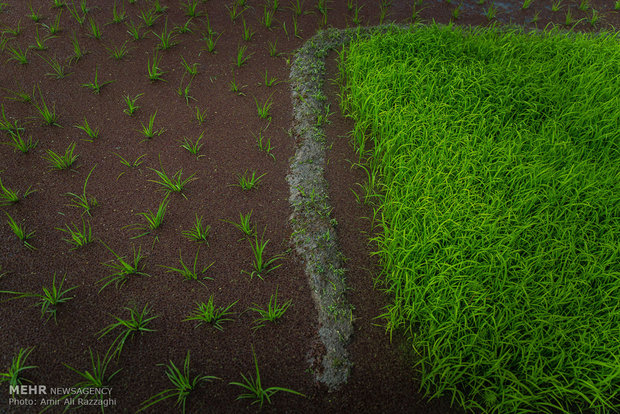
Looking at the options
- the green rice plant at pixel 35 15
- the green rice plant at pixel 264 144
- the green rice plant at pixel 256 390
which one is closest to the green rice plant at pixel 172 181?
the green rice plant at pixel 264 144

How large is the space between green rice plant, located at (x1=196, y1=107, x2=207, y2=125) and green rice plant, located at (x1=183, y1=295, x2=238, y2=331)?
164cm

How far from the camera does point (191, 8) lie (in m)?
4.05

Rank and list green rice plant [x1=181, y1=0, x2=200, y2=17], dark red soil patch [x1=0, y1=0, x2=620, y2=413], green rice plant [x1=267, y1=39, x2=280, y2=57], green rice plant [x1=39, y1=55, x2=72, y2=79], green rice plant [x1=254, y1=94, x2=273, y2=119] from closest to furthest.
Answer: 1. dark red soil patch [x1=0, y1=0, x2=620, y2=413]
2. green rice plant [x1=254, y1=94, x2=273, y2=119]
3. green rice plant [x1=39, y1=55, x2=72, y2=79]
4. green rice plant [x1=267, y1=39, x2=280, y2=57]
5. green rice plant [x1=181, y1=0, x2=200, y2=17]

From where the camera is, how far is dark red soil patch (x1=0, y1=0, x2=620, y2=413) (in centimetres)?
184

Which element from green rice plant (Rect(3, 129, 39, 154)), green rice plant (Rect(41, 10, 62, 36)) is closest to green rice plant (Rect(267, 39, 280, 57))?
green rice plant (Rect(41, 10, 62, 36))

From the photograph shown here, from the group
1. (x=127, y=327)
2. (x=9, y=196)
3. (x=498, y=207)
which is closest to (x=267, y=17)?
(x=9, y=196)

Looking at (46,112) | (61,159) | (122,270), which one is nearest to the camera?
(122,270)

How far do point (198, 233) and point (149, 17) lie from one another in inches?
111

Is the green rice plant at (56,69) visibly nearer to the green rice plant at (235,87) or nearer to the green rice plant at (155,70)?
the green rice plant at (155,70)

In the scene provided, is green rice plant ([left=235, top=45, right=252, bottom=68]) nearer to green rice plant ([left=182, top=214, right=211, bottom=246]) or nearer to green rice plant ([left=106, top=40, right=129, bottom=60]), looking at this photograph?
green rice plant ([left=106, top=40, right=129, bottom=60])

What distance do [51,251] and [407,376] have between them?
2135 millimetres

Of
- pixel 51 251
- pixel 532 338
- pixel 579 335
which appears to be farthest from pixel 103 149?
pixel 579 335

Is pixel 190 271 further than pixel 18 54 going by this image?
No

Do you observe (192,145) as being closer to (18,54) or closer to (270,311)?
(270,311)
